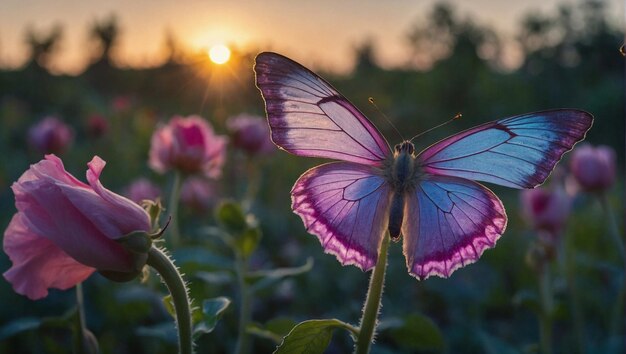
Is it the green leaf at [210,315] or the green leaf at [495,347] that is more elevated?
the green leaf at [495,347]

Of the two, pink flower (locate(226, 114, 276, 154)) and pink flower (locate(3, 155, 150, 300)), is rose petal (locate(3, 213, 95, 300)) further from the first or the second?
pink flower (locate(226, 114, 276, 154))

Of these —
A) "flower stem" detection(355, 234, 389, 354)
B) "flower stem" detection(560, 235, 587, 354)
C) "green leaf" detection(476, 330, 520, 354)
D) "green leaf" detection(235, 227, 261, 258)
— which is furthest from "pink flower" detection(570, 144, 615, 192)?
"flower stem" detection(355, 234, 389, 354)

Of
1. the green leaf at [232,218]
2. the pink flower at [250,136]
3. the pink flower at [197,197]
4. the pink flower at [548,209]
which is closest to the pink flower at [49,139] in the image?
the pink flower at [197,197]

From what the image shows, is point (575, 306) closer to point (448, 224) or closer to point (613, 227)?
point (613, 227)

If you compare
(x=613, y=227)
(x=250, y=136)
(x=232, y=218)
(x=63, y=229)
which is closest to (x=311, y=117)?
(x=63, y=229)

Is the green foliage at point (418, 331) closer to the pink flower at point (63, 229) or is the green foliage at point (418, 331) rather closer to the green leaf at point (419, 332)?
the green leaf at point (419, 332)

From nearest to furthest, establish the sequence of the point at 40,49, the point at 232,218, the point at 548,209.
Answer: the point at 232,218, the point at 548,209, the point at 40,49

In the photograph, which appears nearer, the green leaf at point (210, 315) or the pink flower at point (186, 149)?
the green leaf at point (210, 315)
